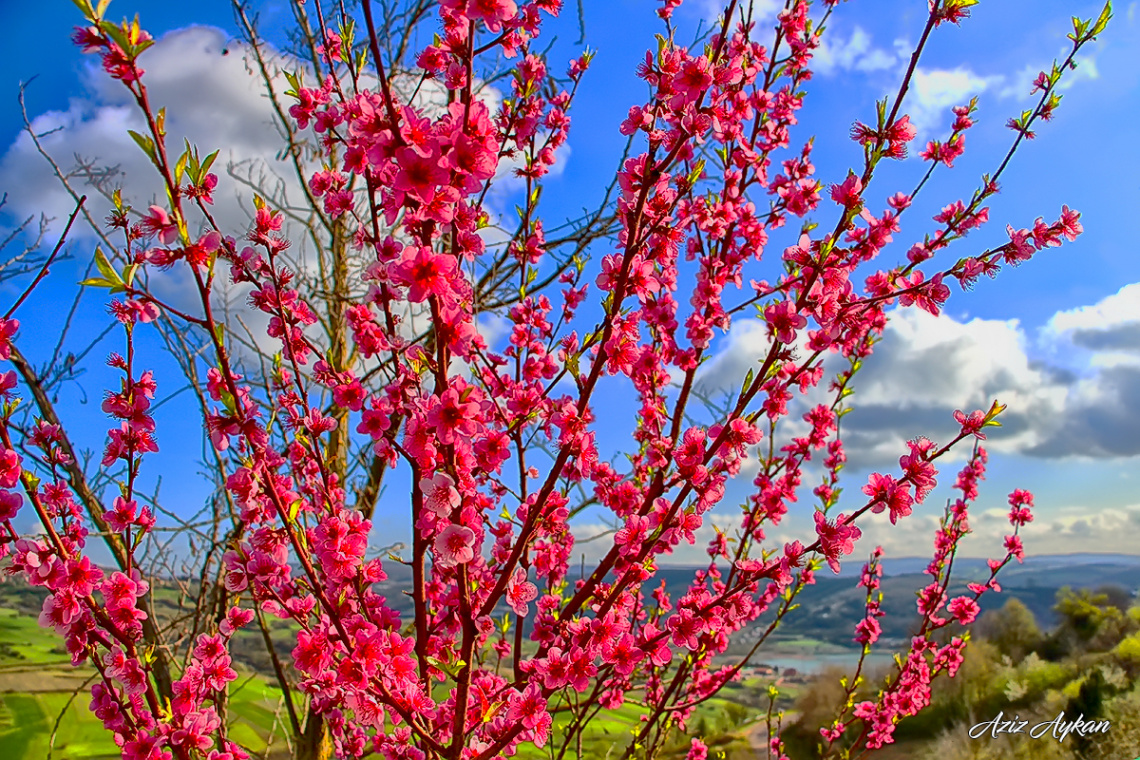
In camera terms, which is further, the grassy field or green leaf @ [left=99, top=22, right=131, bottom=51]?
the grassy field

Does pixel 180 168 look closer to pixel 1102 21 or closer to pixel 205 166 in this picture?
pixel 205 166

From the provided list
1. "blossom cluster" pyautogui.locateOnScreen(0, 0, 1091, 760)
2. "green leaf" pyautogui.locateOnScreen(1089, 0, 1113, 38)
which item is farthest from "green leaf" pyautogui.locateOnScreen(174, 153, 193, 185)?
"green leaf" pyautogui.locateOnScreen(1089, 0, 1113, 38)

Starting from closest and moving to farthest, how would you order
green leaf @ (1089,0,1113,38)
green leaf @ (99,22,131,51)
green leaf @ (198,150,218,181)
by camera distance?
green leaf @ (99,22,131,51) < green leaf @ (198,150,218,181) < green leaf @ (1089,0,1113,38)

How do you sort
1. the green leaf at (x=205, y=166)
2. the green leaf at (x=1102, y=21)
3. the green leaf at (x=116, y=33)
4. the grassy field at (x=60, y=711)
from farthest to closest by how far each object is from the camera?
1. the grassy field at (x=60, y=711)
2. the green leaf at (x=1102, y=21)
3. the green leaf at (x=205, y=166)
4. the green leaf at (x=116, y=33)

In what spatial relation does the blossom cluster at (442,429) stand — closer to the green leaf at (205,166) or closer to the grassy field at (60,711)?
the green leaf at (205,166)

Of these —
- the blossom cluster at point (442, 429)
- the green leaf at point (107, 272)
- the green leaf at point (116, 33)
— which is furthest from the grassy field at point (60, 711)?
the green leaf at point (116, 33)

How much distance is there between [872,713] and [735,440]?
8.23 feet

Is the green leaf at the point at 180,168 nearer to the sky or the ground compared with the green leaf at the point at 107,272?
nearer to the sky

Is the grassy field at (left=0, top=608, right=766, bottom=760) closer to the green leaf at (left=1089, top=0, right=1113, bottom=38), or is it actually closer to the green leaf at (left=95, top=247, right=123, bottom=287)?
the green leaf at (left=95, top=247, right=123, bottom=287)

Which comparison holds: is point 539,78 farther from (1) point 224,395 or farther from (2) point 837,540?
(2) point 837,540

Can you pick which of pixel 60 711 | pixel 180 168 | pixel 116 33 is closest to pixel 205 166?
pixel 180 168

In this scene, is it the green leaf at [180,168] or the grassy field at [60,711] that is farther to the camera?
the grassy field at [60,711]

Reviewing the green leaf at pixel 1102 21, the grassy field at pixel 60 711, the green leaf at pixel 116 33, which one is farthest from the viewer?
the grassy field at pixel 60 711

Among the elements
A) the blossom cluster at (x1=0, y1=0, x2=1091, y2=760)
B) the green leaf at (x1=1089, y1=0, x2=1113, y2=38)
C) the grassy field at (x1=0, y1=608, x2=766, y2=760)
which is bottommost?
the grassy field at (x1=0, y1=608, x2=766, y2=760)
